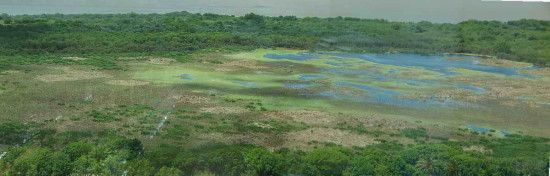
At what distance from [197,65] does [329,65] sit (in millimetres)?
3894

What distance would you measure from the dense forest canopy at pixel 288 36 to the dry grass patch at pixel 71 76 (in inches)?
159

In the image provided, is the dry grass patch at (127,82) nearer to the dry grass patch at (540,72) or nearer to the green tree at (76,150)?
the green tree at (76,150)

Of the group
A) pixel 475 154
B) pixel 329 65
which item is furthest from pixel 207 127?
pixel 329 65

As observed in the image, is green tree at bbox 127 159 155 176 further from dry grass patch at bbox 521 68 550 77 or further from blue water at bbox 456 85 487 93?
dry grass patch at bbox 521 68 550 77

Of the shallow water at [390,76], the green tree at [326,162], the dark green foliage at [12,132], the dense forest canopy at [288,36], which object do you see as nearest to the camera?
the green tree at [326,162]

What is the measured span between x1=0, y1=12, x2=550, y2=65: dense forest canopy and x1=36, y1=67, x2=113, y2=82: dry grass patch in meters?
4.03

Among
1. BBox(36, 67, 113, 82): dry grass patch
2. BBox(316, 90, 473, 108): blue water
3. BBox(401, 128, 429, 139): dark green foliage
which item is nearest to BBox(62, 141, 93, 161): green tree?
BBox(401, 128, 429, 139): dark green foliage

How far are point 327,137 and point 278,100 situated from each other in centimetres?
276

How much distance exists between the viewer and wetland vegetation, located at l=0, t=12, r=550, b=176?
6.24 metres

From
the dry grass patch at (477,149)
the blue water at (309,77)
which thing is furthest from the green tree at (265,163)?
the blue water at (309,77)

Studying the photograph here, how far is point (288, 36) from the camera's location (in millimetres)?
21469

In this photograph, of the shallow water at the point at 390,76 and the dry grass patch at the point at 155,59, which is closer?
the shallow water at the point at 390,76

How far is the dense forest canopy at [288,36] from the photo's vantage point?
18027mm

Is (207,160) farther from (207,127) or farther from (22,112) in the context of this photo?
(22,112)
